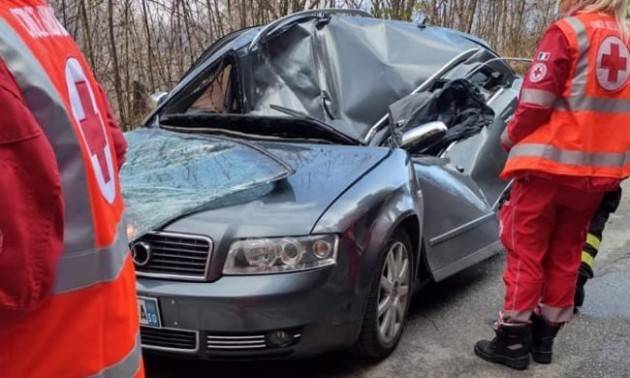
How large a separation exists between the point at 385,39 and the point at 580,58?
6.04ft

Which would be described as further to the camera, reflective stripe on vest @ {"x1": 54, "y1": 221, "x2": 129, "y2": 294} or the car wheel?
the car wheel

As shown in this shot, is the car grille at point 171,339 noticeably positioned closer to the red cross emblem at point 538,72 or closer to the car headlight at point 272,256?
the car headlight at point 272,256

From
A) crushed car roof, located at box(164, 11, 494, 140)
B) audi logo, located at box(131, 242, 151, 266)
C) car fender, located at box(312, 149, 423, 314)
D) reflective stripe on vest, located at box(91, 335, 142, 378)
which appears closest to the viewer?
reflective stripe on vest, located at box(91, 335, 142, 378)

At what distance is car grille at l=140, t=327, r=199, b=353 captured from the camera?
2.94 meters

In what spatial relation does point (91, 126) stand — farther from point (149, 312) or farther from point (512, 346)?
point (512, 346)

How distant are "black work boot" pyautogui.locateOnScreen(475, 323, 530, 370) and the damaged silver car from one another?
18.2 inches

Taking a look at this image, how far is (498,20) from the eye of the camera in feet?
50.4

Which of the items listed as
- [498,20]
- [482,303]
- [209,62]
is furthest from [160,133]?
[498,20]

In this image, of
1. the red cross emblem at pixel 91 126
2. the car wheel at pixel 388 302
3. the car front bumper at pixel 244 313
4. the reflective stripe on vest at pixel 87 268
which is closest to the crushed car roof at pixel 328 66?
the car wheel at pixel 388 302

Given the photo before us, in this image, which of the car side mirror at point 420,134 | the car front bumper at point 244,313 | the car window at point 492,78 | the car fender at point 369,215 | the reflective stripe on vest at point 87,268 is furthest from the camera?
the car window at point 492,78

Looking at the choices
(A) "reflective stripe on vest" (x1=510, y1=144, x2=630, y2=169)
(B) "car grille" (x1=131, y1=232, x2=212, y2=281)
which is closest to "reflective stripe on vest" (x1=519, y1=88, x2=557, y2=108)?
(A) "reflective stripe on vest" (x1=510, y1=144, x2=630, y2=169)

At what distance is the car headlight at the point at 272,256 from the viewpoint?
2.96 metres

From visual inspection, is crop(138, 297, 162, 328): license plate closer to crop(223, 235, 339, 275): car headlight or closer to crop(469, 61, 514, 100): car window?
crop(223, 235, 339, 275): car headlight

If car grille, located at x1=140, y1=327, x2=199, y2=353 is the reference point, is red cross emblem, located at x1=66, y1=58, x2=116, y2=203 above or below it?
above
